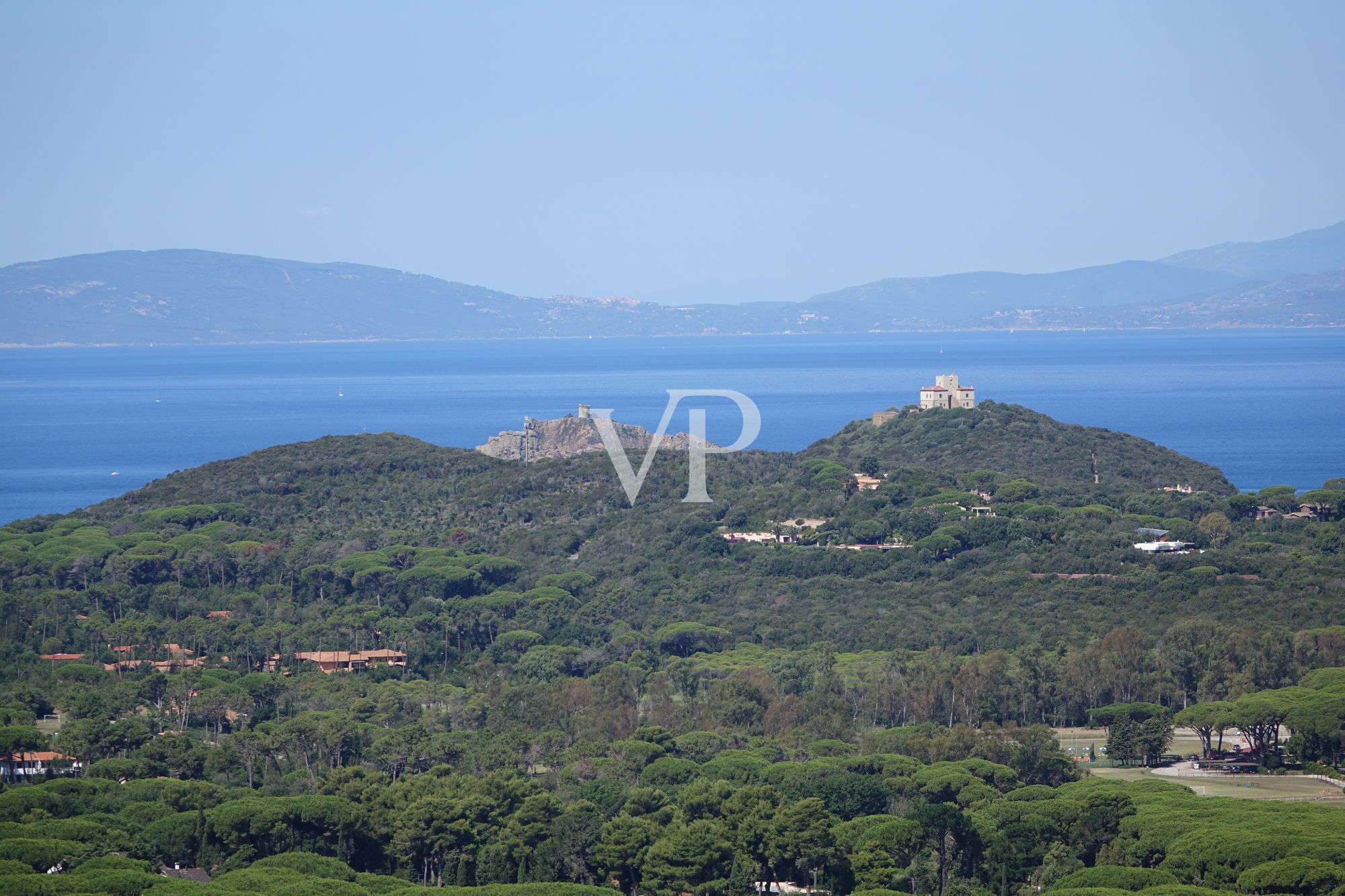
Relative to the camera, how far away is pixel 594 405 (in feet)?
437

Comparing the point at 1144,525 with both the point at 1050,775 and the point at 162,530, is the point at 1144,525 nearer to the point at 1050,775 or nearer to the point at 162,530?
the point at 1050,775

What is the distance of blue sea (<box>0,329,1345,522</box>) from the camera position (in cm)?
9538

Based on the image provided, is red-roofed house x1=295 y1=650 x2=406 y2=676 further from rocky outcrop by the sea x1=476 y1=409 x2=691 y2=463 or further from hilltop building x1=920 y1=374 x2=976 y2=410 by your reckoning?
hilltop building x1=920 y1=374 x2=976 y2=410

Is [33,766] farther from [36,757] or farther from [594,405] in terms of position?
[594,405]

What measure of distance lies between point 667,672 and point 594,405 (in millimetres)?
92793

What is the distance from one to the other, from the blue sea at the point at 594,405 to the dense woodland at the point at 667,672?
25.9 metres

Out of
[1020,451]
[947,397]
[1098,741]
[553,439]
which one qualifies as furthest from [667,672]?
[947,397]

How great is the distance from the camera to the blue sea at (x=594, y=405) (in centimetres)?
9538

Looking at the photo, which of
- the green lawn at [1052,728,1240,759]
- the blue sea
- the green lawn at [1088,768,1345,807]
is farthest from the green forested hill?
the green lawn at [1088,768,1345,807]

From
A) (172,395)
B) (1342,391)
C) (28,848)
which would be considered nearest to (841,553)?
(28,848)

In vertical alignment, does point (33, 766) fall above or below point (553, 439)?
below

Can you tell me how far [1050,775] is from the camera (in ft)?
100

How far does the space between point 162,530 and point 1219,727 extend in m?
37.7

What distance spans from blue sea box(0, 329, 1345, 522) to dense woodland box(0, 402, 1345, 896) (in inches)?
1020
